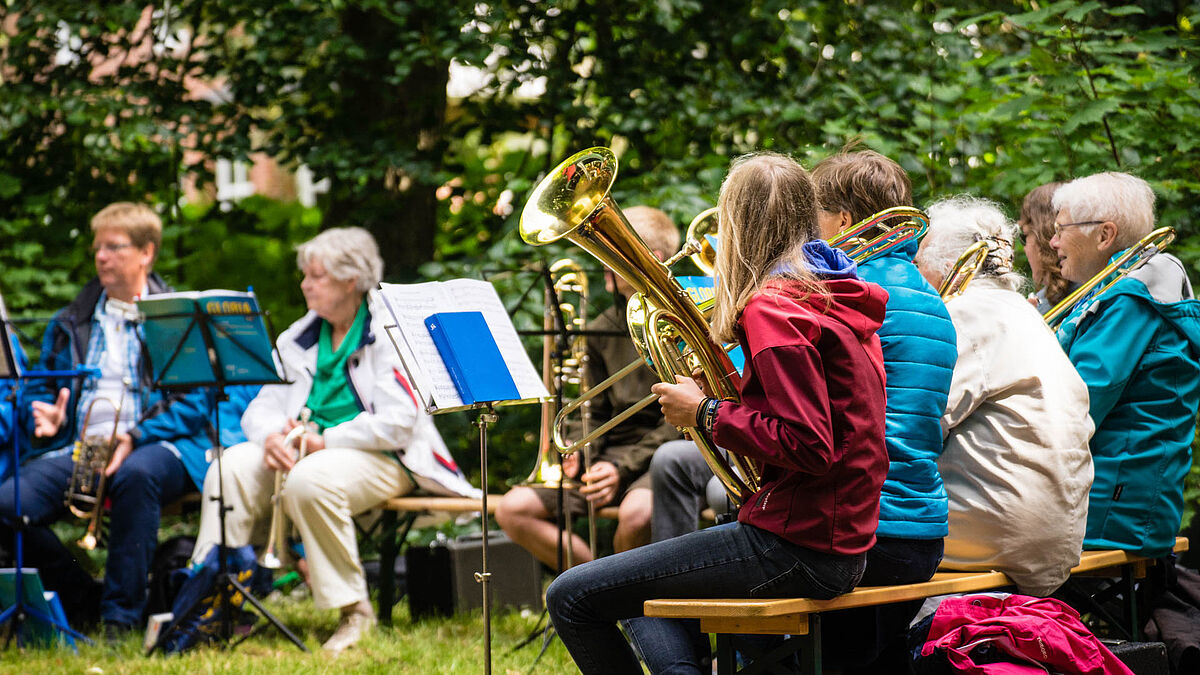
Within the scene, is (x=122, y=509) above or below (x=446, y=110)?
below

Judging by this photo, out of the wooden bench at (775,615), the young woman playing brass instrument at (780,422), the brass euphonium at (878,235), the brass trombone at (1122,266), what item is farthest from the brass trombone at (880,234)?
the brass trombone at (1122,266)

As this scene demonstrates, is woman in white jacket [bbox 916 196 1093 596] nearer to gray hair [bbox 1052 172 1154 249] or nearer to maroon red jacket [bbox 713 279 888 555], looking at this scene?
maroon red jacket [bbox 713 279 888 555]

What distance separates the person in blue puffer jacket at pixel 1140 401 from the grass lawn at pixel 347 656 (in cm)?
188

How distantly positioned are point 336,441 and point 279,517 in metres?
0.39

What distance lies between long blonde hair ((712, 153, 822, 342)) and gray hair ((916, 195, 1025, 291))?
106 centimetres

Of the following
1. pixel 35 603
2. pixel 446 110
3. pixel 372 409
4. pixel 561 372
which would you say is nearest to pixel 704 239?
pixel 561 372

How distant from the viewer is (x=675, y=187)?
5.77m

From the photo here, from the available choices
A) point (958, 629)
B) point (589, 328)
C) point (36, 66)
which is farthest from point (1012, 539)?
point (36, 66)

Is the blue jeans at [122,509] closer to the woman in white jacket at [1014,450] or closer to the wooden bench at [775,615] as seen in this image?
the wooden bench at [775,615]

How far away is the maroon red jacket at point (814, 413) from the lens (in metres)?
2.54

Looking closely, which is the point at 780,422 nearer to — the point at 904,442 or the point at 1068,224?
the point at 904,442

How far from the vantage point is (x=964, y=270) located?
A: 11.9 feet

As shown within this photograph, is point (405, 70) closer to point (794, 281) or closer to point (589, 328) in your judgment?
point (589, 328)

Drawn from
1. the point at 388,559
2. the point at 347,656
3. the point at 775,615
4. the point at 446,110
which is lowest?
the point at 347,656
